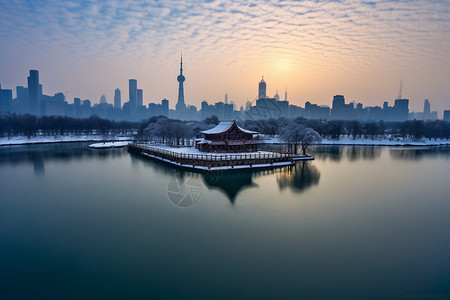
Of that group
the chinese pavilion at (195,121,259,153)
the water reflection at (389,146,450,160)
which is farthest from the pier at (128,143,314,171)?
the water reflection at (389,146,450,160)

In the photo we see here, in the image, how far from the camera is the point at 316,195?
23375 millimetres

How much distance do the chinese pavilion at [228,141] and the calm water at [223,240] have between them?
1690 centimetres

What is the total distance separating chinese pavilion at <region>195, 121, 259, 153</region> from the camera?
43.8 m

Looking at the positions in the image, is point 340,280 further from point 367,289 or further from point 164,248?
point 164,248

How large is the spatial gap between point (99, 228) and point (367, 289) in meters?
15.4

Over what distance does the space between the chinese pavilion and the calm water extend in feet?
55.4

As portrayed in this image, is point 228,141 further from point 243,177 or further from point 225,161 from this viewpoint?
point 243,177

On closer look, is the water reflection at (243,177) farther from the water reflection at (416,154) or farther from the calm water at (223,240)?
the water reflection at (416,154)

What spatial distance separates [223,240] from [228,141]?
3078cm

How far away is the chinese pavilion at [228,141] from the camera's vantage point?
4384 cm

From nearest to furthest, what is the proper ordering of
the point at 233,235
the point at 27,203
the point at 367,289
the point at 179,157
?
the point at 367,289 < the point at 233,235 < the point at 27,203 < the point at 179,157

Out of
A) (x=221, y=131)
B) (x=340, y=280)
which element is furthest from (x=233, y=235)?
(x=221, y=131)

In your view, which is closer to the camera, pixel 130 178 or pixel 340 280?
pixel 340 280

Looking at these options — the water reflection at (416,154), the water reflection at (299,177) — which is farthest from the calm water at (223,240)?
the water reflection at (416,154)
